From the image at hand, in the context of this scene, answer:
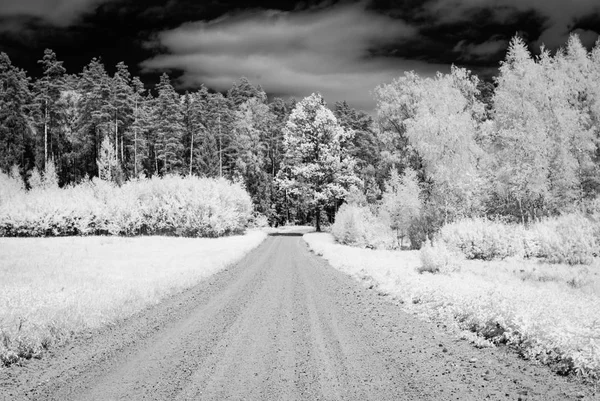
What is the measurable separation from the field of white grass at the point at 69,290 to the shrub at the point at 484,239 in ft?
43.6

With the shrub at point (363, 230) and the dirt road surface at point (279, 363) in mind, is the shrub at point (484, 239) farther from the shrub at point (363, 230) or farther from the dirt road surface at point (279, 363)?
the dirt road surface at point (279, 363)

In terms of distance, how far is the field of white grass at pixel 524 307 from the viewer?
574 cm

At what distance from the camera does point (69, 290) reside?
1198cm

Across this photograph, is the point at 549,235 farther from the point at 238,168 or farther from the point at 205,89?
the point at 205,89

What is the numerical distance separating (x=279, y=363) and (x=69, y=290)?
9.39m

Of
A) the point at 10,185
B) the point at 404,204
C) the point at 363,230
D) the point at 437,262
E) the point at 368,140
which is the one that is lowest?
the point at 437,262

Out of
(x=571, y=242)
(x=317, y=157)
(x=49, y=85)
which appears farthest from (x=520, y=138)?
(x=49, y=85)

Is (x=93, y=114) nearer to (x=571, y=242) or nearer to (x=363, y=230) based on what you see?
(x=363, y=230)

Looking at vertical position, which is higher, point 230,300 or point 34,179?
point 34,179

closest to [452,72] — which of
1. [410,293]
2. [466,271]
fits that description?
[466,271]

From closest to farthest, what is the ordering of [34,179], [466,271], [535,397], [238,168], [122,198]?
[535,397]
[466,271]
[122,198]
[34,179]
[238,168]

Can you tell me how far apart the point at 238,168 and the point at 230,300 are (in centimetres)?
5267

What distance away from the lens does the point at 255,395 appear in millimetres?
5000

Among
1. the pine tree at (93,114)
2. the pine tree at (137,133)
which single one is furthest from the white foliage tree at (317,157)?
the pine tree at (93,114)
